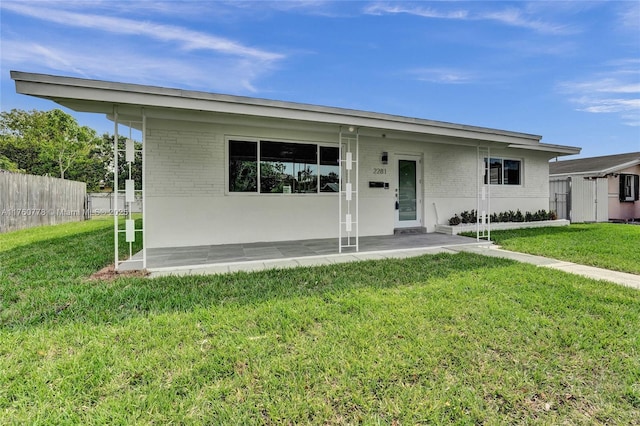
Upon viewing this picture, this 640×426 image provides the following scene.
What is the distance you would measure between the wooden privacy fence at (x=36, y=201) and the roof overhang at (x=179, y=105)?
774 centimetres

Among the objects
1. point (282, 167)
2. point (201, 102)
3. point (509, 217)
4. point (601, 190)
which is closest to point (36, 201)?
point (282, 167)

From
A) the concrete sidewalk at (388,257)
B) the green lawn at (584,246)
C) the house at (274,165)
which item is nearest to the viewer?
the concrete sidewalk at (388,257)

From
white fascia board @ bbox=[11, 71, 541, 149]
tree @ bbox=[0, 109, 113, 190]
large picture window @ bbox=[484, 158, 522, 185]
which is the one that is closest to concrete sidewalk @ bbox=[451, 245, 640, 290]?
white fascia board @ bbox=[11, 71, 541, 149]

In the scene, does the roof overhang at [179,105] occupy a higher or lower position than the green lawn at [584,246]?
higher

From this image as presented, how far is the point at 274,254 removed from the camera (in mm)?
5941

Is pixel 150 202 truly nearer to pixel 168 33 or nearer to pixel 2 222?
pixel 168 33

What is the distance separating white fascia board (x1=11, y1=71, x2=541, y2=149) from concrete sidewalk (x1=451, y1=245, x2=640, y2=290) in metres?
2.72

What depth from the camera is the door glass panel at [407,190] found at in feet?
29.7

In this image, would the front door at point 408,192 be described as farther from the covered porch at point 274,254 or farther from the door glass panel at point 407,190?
the covered porch at point 274,254

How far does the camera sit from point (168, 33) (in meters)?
8.84

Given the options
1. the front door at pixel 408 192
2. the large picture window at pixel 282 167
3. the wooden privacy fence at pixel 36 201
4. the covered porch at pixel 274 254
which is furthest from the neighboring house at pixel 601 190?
the wooden privacy fence at pixel 36 201

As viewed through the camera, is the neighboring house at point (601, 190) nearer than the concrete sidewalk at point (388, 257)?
No

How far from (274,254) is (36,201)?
10807mm

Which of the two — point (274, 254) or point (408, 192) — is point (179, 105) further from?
point (408, 192)
